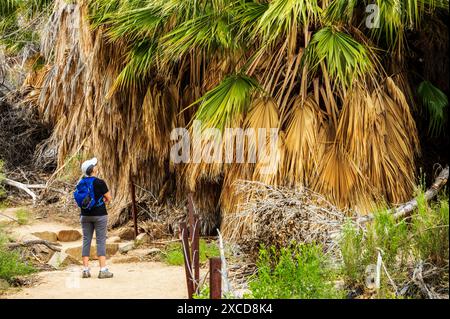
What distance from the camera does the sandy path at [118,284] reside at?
6699 millimetres

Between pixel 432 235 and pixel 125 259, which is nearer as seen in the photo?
pixel 432 235

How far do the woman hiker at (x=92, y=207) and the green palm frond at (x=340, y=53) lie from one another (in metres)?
2.66

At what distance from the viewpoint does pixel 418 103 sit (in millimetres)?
8180

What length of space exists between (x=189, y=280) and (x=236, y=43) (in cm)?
301

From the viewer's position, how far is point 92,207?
7.50 meters

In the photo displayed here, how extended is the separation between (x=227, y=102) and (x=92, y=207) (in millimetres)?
1917

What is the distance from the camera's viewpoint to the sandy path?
22.0ft

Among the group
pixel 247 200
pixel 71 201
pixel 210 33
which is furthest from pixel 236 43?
pixel 71 201

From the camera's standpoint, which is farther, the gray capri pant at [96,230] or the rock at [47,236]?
the rock at [47,236]

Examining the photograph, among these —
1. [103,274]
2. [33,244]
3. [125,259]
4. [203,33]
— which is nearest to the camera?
[203,33]

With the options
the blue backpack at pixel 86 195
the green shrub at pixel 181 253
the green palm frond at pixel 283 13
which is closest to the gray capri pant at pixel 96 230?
the blue backpack at pixel 86 195

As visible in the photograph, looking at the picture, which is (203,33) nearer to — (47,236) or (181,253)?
(181,253)

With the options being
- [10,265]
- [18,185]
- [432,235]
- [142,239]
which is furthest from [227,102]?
[18,185]

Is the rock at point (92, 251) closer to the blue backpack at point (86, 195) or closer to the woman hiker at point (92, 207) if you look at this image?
the woman hiker at point (92, 207)
